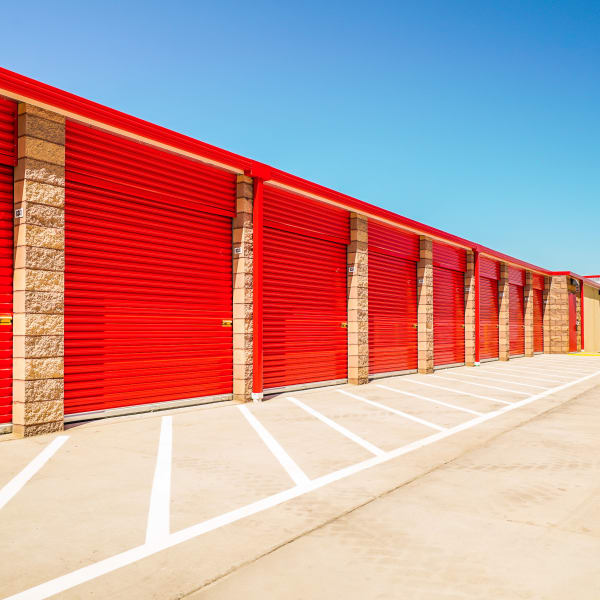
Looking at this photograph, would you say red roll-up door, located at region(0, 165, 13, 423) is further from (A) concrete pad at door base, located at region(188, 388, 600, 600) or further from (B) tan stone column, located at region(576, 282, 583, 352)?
(B) tan stone column, located at region(576, 282, 583, 352)

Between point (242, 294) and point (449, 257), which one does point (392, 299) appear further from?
point (242, 294)

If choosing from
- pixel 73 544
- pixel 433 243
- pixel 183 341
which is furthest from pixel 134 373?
pixel 433 243

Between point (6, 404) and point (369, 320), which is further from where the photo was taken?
point (369, 320)

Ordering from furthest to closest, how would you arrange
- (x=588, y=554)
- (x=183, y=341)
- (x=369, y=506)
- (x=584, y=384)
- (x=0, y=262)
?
(x=584, y=384) < (x=183, y=341) < (x=0, y=262) < (x=369, y=506) < (x=588, y=554)

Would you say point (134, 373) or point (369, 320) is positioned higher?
point (369, 320)

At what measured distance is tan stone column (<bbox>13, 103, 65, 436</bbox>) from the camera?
281 inches

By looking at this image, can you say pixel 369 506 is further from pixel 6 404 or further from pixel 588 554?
pixel 6 404

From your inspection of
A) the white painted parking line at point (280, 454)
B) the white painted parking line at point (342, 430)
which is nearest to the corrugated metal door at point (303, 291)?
the white painted parking line at point (342, 430)

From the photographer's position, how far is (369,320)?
1459 centimetres

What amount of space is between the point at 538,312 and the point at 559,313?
4.69 ft

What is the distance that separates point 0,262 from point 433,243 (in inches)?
531

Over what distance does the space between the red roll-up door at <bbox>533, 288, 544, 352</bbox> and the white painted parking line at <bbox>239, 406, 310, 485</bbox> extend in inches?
906

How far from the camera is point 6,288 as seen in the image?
7266 millimetres

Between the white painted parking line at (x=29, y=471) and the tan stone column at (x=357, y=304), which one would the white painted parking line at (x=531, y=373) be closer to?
the tan stone column at (x=357, y=304)
